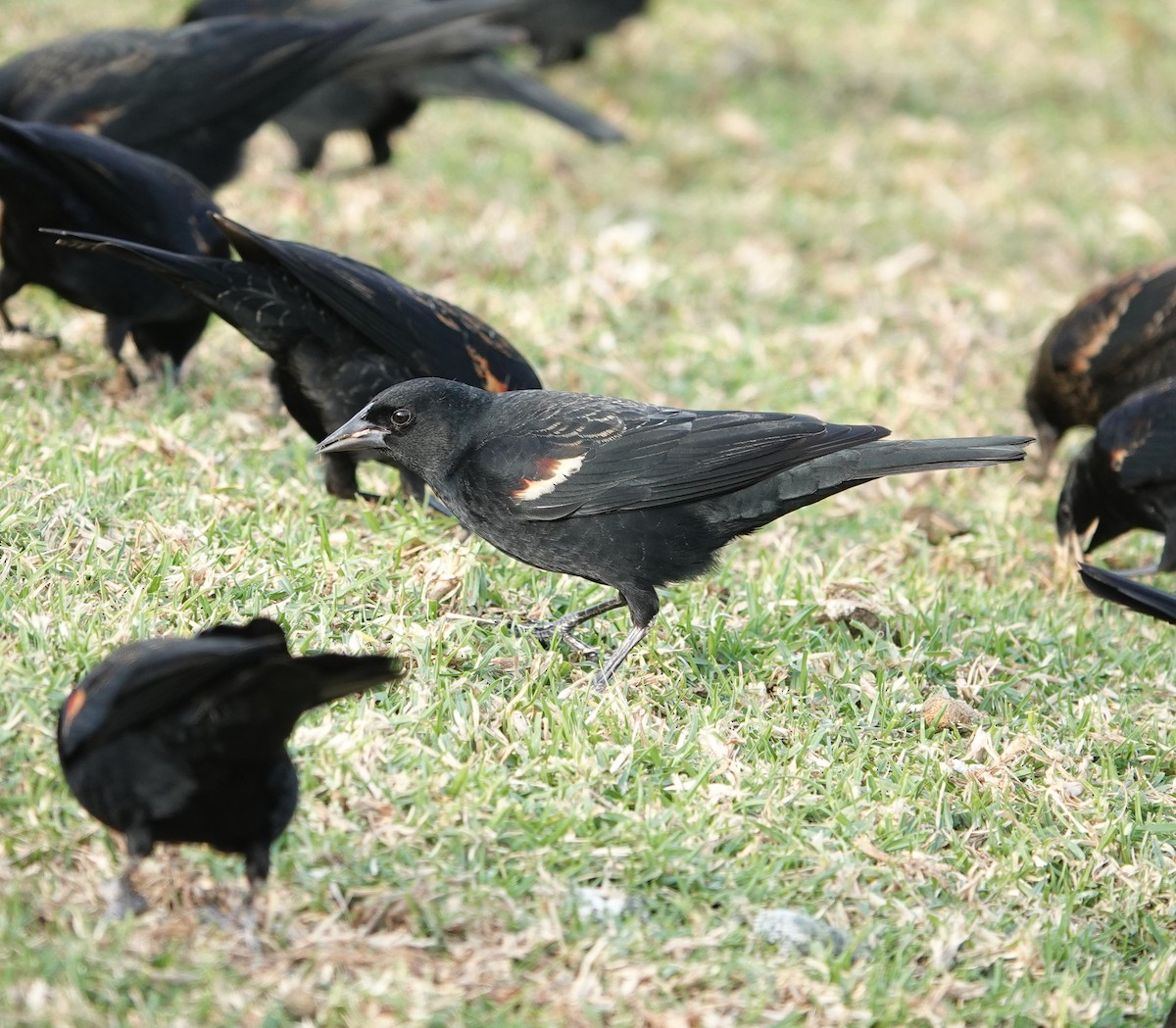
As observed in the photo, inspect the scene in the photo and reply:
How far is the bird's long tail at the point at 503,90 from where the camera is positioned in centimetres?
932

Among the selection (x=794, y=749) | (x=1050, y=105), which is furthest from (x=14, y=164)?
(x=1050, y=105)

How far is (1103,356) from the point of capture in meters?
7.28

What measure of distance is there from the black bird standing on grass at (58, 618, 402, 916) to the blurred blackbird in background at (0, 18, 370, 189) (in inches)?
172

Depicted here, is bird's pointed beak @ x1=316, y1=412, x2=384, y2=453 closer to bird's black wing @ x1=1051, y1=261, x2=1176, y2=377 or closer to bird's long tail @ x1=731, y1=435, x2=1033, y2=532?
bird's long tail @ x1=731, y1=435, x2=1033, y2=532

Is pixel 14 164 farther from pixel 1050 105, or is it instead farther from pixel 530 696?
pixel 1050 105

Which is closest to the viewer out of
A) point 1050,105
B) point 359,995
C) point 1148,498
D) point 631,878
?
point 359,995

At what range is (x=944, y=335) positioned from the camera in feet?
26.4

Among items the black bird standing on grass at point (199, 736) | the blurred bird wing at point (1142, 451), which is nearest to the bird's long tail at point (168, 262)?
the black bird standing on grass at point (199, 736)

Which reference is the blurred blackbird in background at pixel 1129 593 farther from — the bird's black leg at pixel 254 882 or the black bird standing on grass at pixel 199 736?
the bird's black leg at pixel 254 882

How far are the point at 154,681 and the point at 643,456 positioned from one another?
179 cm

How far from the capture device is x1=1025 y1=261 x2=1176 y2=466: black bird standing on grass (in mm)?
7289

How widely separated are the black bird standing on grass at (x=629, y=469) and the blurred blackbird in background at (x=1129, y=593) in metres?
0.43

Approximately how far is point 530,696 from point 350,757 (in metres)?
0.64

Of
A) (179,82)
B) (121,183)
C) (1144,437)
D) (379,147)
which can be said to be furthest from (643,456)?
(379,147)
